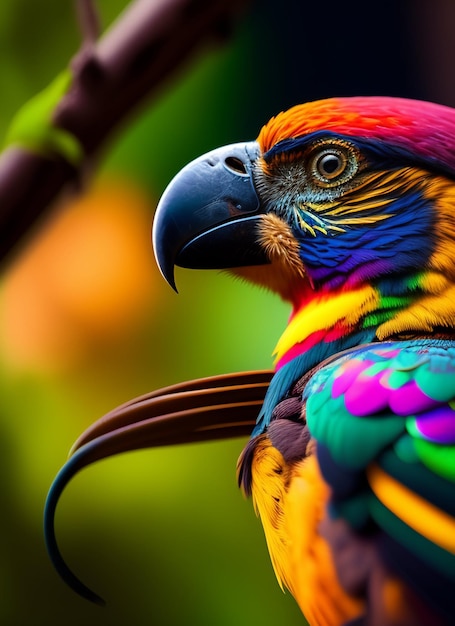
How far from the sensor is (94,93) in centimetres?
126

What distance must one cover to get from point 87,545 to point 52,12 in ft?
4.32

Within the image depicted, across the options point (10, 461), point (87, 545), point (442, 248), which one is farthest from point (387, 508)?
point (10, 461)

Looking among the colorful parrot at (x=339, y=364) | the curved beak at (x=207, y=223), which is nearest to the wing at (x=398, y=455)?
the colorful parrot at (x=339, y=364)

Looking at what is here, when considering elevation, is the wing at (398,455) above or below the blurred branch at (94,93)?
below

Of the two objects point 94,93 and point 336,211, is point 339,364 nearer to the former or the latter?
point 336,211

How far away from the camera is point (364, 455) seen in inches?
33.3

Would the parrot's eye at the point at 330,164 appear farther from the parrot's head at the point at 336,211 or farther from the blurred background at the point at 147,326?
the blurred background at the point at 147,326

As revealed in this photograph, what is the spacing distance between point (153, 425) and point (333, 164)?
404 mm

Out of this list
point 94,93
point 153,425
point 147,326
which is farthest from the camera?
point 147,326

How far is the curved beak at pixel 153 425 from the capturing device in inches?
41.6

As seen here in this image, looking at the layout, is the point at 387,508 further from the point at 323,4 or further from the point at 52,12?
the point at 52,12

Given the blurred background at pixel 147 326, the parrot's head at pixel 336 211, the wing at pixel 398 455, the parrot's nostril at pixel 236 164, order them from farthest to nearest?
1. the blurred background at pixel 147 326
2. the parrot's nostril at pixel 236 164
3. the parrot's head at pixel 336 211
4. the wing at pixel 398 455

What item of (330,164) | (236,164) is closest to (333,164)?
(330,164)

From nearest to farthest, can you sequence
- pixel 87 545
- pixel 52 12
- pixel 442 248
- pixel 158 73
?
pixel 442 248 → pixel 158 73 → pixel 87 545 → pixel 52 12
